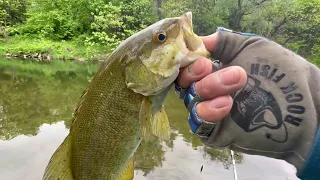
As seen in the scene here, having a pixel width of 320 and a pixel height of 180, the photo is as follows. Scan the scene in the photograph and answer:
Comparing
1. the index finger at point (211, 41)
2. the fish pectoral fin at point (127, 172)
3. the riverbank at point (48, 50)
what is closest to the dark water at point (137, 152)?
the fish pectoral fin at point (127, 172)

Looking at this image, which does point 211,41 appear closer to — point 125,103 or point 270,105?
point 270,105

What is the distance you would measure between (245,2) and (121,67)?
30106mm

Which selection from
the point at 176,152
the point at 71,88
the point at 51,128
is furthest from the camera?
the point at 71,88

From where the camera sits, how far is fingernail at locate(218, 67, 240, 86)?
170 centimetres

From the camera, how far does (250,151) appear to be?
197cm

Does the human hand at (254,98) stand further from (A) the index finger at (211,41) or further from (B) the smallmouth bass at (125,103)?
(B) the smallmouth bass at (125,103)

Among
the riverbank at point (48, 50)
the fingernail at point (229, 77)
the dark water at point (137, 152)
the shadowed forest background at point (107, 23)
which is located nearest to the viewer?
the fingernail at point (229, 77)

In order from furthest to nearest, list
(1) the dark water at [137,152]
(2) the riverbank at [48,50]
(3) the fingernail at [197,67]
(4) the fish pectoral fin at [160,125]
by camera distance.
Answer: (2) the riverbank at [48,50]
(1) the dark water at [137,152]
(4) the fish pectoral fin at [160,125]
(3) the fingernail at [197,67]

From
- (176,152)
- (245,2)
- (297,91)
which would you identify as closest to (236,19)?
(245,2)

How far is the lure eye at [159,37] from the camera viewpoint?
190 cm

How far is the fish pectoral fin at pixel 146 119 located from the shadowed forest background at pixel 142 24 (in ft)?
84.9

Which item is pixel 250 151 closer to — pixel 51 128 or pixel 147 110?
pixel 147 110

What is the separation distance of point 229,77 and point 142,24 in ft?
93.3

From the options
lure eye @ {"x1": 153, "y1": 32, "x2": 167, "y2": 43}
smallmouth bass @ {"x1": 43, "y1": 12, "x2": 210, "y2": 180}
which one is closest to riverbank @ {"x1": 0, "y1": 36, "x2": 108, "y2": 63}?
smallmouth bass @ {"x1": 43, "y1": 12, "x2": 210, "y2": 180}
